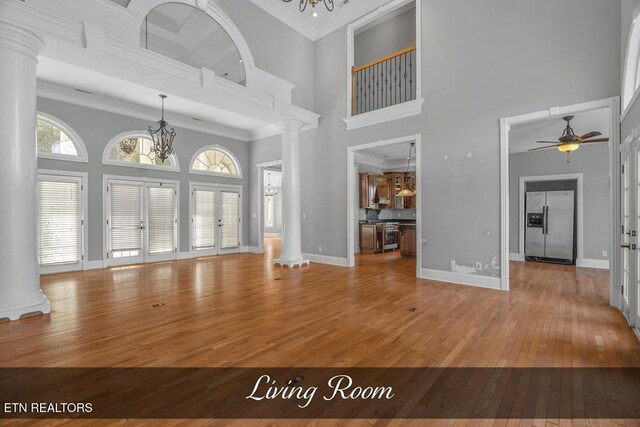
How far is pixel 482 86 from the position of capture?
4.88 metres

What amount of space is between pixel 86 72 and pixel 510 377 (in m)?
7.60

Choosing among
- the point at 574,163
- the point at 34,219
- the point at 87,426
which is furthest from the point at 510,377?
the point at 574,163

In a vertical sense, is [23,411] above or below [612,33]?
below

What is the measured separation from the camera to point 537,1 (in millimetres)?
4379

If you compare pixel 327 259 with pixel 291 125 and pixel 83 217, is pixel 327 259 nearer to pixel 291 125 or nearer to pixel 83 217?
pixel 291 125

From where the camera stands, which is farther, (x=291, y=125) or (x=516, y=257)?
(x=516, y=257)

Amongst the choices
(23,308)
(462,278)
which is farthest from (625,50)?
(23,308)

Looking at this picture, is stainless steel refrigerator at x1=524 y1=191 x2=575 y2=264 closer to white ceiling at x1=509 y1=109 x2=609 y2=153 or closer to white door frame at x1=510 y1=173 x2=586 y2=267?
white door frame at x1=510 y1=173 x2=586 y2=267

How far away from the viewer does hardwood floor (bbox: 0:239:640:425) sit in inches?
98.3

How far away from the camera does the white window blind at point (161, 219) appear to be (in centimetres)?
754

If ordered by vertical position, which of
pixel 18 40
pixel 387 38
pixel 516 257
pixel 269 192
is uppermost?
pixel 387 38

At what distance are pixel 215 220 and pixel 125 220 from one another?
2386mm

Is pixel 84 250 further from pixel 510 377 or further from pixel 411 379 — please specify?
pixel 510 377

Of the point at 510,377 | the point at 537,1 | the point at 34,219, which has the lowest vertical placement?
the point at 510,377
